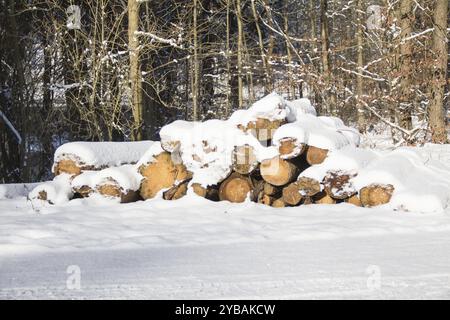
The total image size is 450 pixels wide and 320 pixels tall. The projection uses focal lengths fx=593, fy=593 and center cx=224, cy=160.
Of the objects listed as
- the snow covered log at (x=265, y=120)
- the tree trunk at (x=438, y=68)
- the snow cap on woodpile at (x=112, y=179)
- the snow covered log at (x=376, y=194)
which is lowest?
the snow covered log at (x=376, y=194)

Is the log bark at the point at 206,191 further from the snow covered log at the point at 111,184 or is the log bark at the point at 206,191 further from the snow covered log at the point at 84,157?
the snow covered log at the point at 84,157

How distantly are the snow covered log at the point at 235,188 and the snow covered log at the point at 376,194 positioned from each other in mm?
1474

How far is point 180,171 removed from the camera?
7934 mm

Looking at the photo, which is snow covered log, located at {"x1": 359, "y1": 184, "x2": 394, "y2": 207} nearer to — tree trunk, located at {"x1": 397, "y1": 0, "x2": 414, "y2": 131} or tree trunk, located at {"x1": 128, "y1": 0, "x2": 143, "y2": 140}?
tree trunk, located at {"x1": 128, "y1": 0, "x2": 143, "y2": 140}

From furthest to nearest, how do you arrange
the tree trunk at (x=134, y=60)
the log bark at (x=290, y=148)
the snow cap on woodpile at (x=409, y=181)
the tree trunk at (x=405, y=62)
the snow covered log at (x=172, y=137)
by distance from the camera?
the tree trunk at (x=405, y=62) < the tree trunk at (x=134, y=60) < the snow covered log at (x=172, y=137) < the log bark at (x=290, y=148) < the snow cap on woodpile at (x=409, y=181)

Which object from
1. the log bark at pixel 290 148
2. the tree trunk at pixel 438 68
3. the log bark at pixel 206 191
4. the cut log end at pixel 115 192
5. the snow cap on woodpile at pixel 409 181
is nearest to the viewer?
the snow cap on woodpile at pixel 409 181

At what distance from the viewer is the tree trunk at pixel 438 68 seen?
42.8 ft

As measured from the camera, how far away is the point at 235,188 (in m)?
7.66

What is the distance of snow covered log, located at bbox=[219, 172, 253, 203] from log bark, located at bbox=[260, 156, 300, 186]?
337 millimetres

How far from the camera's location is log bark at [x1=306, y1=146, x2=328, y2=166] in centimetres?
739

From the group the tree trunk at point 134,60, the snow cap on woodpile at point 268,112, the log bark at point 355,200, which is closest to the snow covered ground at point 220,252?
the log bark at point 355,200

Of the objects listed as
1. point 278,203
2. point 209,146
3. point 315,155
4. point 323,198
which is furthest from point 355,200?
point 209,146

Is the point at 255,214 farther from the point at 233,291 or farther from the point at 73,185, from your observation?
the point at 233,291

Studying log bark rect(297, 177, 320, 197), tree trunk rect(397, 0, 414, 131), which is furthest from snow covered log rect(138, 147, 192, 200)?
tree trunk rect(397, 0, 414, 131)
